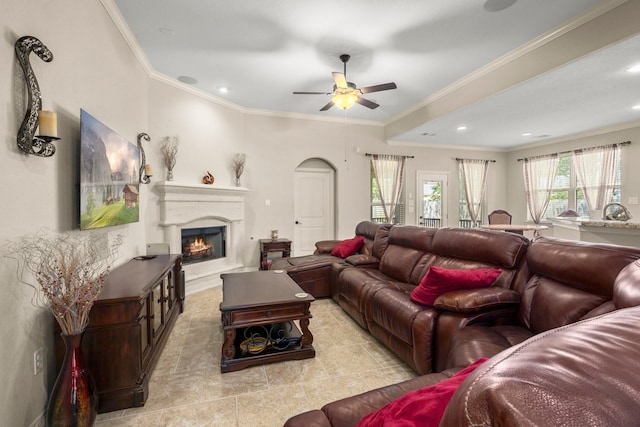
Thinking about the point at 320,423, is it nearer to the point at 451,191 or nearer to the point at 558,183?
the point at 451,191

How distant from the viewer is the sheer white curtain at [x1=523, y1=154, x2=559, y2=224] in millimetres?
6944

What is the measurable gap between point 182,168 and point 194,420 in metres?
3.58

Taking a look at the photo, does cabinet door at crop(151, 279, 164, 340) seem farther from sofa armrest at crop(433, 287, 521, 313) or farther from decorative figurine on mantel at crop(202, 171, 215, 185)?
decorative figurine on mantel at crop(202, 171, 215, 185)

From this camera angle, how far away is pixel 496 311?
2002 millimetres

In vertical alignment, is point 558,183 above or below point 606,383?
above

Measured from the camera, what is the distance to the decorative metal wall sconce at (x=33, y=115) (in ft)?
5.20

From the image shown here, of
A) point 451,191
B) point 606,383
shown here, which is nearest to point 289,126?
point 451,191

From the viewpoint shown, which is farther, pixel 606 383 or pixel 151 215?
pixel 151 215

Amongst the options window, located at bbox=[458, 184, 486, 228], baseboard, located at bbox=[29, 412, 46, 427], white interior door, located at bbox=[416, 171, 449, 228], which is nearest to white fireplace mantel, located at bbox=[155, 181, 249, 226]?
baseboard, located at bbox=[29, 412, 46, 427]

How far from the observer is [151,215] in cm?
408

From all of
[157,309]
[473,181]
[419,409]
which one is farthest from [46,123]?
[473,181]

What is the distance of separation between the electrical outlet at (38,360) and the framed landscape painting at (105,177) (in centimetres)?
80

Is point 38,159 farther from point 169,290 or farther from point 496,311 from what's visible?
point 496,311

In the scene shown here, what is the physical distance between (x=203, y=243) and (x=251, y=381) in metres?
3.13
